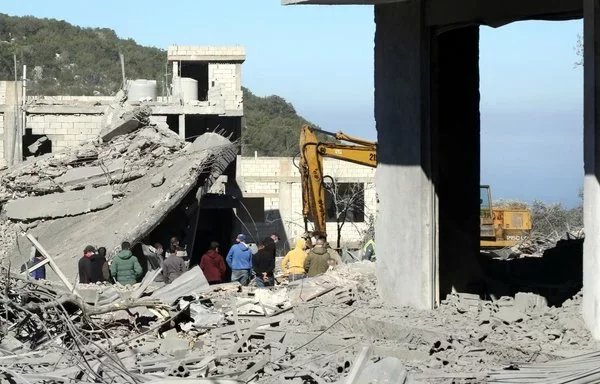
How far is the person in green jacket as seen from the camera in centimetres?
1735

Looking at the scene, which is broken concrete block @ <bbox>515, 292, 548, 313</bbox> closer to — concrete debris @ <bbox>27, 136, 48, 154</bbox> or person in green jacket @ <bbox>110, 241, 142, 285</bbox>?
person in green jacket @ <bbox>110, 241, 142, 285</bbox>

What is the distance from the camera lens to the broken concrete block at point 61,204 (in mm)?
22500

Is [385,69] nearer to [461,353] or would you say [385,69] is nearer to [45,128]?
[461,353]

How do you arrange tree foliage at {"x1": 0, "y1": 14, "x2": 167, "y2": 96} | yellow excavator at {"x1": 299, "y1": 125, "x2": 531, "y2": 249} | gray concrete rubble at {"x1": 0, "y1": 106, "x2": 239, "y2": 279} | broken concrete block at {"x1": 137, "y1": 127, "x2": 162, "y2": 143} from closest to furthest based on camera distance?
gray concrete rubble at {"x1": 0, "y1": 106, "x2": 239, "y2": 279}, yellow excavator at {"x1": 299, "y1": 125, "x2": 531, "y2": 249}, broken concrete block at {"x1": 137, "y1": 127, "x2": 162, "y2": 143}, tree foliage at {"x1": 0, "y1": 14, "x2": 167, "y2": 96}

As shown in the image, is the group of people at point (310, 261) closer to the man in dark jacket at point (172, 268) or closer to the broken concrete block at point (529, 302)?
the man in dark jacket at point (172, 268)

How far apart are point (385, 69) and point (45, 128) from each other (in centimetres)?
2549

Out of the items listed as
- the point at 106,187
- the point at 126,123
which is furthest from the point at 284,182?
the point at 106,187

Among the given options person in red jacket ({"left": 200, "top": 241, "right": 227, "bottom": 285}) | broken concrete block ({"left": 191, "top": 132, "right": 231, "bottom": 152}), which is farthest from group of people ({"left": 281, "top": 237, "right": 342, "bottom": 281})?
broken concrete block ({"left": 191, "top": 132, "right": 231, "bottom": 152})

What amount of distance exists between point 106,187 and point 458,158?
404 inches

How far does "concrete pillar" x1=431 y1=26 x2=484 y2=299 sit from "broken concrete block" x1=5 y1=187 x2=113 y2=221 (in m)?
9.75

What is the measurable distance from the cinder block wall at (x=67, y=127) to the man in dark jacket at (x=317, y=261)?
66.9ft

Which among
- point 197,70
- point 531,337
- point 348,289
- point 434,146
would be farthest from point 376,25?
point 197,70

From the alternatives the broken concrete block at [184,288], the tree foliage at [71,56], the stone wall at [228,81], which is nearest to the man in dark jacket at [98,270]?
the broken concrete block at [184,288]

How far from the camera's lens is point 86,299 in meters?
13.5
